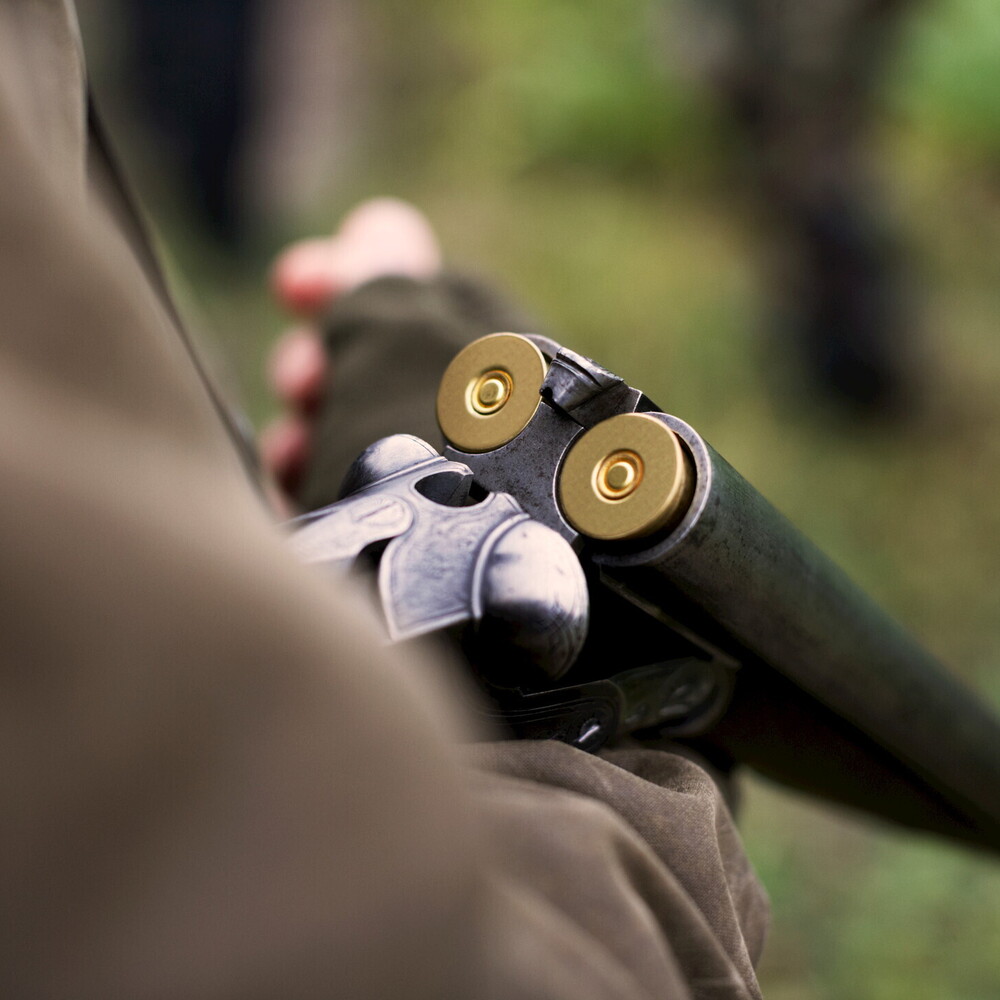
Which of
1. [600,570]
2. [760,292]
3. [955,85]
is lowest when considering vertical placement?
[760,292]

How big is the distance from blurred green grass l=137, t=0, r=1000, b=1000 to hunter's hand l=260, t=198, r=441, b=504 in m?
1.05

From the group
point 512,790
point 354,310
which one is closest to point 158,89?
point 354,310

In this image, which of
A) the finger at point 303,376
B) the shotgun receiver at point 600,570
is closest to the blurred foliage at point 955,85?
the finger at point 303,376

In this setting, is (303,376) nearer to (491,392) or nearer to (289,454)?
(289,454)

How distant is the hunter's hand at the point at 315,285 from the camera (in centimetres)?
102

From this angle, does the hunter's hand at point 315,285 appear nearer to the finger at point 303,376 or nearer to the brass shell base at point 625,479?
the finger at point 303,376

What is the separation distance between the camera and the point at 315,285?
1.09 m

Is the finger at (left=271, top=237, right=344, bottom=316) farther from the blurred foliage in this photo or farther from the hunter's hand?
the blurred foliage

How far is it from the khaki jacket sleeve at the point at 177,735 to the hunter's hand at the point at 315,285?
0.65 meters

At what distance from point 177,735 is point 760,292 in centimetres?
241

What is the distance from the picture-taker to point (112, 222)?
0.71 m

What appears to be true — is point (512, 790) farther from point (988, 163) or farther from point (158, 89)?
point (988, 163)

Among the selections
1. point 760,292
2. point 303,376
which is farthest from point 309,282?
point 760,292

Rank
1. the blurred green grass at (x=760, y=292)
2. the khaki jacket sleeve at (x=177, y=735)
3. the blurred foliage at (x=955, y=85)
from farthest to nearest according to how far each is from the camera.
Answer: the blurred foliage at (x=955, y=85)
the blurred green grass at (x=760, y=292)
the khaki jacket sleeve at (x=177, y=735)
